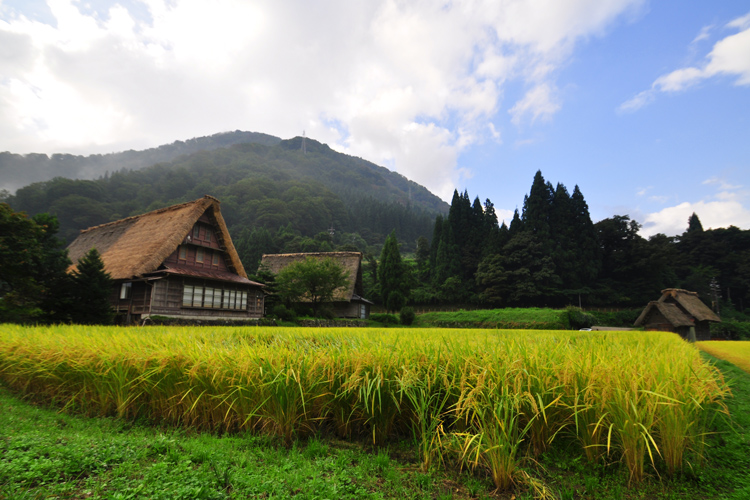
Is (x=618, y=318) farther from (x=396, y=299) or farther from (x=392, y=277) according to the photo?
(x=392, y=277)

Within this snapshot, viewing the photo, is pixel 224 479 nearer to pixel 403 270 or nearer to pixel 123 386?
pixel 123 386

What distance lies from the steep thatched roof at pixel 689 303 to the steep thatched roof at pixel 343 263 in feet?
77.1

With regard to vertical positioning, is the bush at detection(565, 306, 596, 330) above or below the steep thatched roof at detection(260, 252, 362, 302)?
below

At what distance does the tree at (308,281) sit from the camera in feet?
80.3

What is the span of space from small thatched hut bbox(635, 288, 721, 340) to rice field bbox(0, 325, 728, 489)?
76.7 feet

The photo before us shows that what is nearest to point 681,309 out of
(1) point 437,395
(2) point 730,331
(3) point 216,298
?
(2) point 730,331

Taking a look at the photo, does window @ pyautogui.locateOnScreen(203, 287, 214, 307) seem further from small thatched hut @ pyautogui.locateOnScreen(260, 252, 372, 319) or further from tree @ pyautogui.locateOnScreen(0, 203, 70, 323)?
small thatched hut @ pyautogui.locateOnScreen(260, 252, 372, 319)

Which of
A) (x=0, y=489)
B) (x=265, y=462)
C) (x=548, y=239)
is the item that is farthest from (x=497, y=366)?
(x=548, y=239)

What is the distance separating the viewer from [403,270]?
3847 cm

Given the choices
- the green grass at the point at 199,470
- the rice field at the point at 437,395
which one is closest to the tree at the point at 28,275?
the rice field at the point at 437,395

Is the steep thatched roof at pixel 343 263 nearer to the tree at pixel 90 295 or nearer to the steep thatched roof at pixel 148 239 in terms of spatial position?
the steep thatched roof at pixel 148 239

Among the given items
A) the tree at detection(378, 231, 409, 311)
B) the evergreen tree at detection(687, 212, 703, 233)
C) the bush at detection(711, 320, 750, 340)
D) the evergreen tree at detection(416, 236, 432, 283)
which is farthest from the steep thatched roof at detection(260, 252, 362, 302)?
the evergreen tree at detection(687, 212, 703, 233)

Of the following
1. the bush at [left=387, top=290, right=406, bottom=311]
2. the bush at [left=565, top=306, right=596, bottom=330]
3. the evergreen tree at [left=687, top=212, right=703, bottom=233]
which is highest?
the evergreen tree at [left=687, top=212, right=703, bottom=233]

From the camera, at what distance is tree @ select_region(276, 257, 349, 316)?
24.5m
